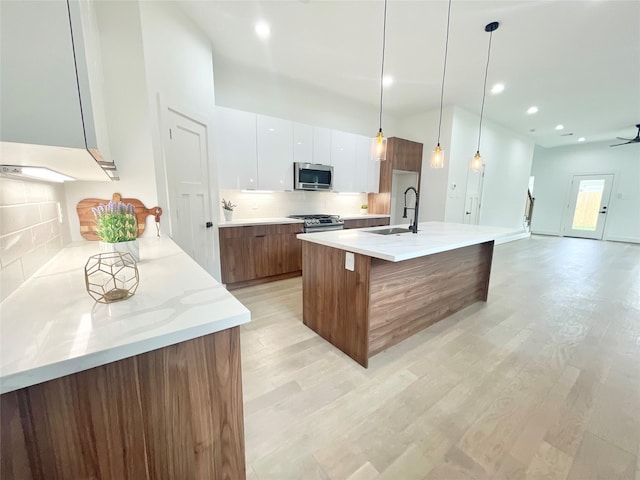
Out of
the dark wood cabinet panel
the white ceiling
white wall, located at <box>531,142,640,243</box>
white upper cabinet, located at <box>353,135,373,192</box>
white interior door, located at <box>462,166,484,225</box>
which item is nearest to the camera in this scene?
the white ceiling

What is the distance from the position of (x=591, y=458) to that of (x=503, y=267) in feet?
12.9

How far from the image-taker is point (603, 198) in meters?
7.65

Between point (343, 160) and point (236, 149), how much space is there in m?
1.94

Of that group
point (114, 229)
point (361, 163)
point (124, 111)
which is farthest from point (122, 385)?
point (361, 163)

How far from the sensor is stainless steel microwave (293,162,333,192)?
3.92m

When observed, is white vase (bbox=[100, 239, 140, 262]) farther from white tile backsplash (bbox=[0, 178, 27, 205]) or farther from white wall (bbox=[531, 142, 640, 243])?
white wall (bbox=[531, 142, 640, 243])

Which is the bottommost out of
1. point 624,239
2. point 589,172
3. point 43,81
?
point 624,239

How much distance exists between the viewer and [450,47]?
3020 mm

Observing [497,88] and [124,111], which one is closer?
[124,111]

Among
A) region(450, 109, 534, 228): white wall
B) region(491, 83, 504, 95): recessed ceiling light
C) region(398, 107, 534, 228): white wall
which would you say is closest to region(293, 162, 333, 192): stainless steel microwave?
region(398, 107, 534, 228): white wall

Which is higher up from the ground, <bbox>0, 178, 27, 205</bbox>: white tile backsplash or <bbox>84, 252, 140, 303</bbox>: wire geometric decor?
<bbox>0, 178, 27, 205</bbox>: white tile backsplash

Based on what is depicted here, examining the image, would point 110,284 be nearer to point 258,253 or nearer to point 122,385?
point 122,385

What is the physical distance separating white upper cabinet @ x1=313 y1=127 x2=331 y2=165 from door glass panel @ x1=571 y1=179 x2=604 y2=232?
9121 mm

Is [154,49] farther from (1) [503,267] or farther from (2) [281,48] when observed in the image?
(1) [503,267]
